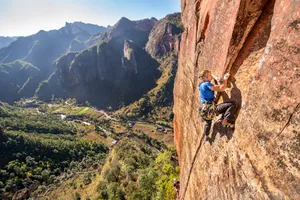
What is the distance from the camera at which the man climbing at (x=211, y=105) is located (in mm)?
8603

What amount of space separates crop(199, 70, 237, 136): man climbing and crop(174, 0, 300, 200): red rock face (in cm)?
39

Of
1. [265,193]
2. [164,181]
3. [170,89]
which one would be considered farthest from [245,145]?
[170,89]

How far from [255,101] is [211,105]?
2664 mm

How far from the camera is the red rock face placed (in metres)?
5.88

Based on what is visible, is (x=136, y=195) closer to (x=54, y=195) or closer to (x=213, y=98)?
(x=213, y=98)

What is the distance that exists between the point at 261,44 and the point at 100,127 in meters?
157

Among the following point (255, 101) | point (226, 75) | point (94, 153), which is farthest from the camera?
point (94, 153)

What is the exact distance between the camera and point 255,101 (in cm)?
728

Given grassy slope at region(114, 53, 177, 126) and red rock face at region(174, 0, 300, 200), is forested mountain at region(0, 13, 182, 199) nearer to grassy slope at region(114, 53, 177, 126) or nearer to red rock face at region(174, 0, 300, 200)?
grassy slope at region(114, 53, 177, 126)

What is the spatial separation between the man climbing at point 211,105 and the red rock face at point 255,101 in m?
0.39

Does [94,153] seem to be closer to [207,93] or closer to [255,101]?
[207,93]

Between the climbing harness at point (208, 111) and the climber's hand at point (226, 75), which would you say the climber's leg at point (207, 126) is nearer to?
the climbing harness at point (208, 111)

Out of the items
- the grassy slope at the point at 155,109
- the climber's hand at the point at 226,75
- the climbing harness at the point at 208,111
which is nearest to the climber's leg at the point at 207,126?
the climbing harness at the point at 208,111

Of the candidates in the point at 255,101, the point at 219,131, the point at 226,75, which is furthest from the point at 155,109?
the point at 255,101
